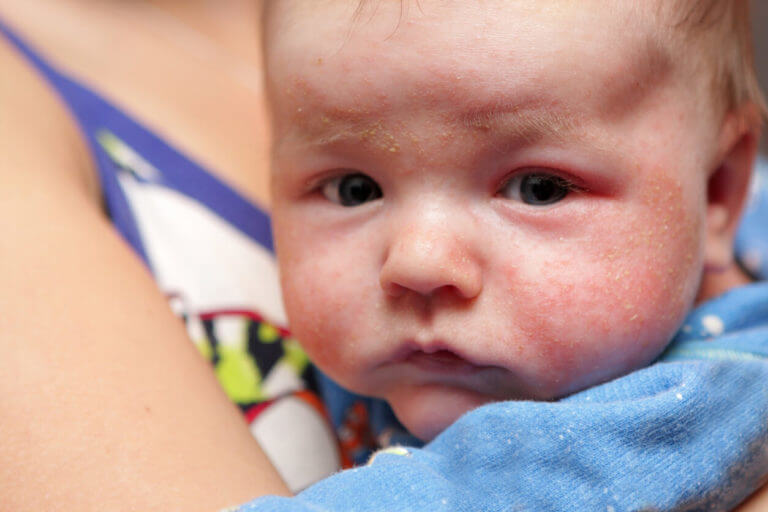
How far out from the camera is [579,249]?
727 mm

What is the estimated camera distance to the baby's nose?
2.32 feet

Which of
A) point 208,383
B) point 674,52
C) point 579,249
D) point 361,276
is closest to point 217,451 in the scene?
point 208,383

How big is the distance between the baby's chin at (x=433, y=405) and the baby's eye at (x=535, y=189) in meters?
0.20

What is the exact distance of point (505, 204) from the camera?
29.3 inches

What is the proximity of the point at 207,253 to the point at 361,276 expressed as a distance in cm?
33

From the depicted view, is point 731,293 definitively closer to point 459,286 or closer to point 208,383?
point 459,286

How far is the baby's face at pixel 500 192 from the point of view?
0.71 meters

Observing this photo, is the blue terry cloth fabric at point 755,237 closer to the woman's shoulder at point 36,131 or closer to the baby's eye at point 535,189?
the baby's eye at point 535,189

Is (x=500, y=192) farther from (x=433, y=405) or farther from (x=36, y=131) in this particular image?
(x=36, y=131)

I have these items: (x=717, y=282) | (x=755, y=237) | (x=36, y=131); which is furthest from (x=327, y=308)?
(x=755, y=237)

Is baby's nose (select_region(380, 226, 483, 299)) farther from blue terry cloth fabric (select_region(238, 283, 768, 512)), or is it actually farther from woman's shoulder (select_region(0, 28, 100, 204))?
woman's shoulder (select_region(0, 28, 100, 204))

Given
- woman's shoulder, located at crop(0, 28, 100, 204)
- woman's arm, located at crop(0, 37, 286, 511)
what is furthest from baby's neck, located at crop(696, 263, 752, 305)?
woman's shoulder, located at crop(0, 28, 100, 204)

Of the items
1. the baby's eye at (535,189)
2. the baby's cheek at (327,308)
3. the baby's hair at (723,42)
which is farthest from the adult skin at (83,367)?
the baby's hair at (723,42)

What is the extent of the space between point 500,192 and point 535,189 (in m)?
0.03
